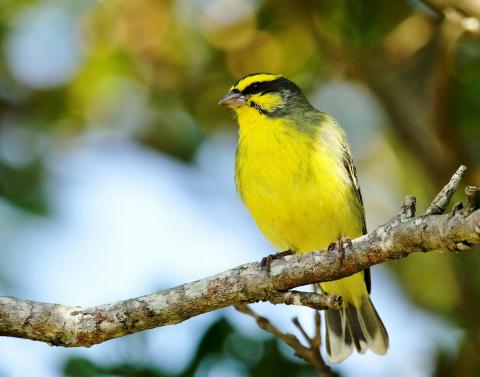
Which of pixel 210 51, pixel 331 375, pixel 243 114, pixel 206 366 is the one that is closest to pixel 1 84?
pixel 210 51

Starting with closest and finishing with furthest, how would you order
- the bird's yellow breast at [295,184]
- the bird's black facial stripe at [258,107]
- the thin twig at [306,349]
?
the thin twig at [306,349] < the bird's yellow breast at [295,184] < the bird's black facial stripe at [258,107]

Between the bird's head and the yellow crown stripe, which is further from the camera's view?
the yellow crown stripe

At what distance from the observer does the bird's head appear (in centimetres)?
524

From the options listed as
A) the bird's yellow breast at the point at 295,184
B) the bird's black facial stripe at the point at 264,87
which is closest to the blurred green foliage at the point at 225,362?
the bird's yellow breast at the point at 295,184

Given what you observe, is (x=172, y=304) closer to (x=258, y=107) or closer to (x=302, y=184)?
(x=302, y=184)

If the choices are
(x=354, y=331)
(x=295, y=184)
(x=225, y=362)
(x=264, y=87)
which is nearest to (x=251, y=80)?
(x=264, y=87)

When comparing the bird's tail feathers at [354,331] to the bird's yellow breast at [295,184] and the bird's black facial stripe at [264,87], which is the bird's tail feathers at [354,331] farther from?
the bird's black facial stripe at [264,87]

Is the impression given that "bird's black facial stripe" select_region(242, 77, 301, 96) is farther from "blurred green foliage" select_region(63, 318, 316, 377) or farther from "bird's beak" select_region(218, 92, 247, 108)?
"blurred green foliage" select_region(63, 318, 316, 377)

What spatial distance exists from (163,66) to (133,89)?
0.52 meters

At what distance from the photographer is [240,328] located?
4633 millimetres

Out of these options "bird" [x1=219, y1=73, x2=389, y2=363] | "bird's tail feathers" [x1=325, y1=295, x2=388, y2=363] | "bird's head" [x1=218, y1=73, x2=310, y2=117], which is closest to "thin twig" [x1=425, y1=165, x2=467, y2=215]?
"bird" [x1=219, y1=73, x2=389, y2=363]

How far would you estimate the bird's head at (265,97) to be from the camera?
17.2 ft

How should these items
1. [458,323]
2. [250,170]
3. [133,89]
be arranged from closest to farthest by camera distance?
[250,170]
[458,323]
[133,89]

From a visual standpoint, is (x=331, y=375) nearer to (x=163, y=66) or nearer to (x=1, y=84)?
(x=163, y=66)
